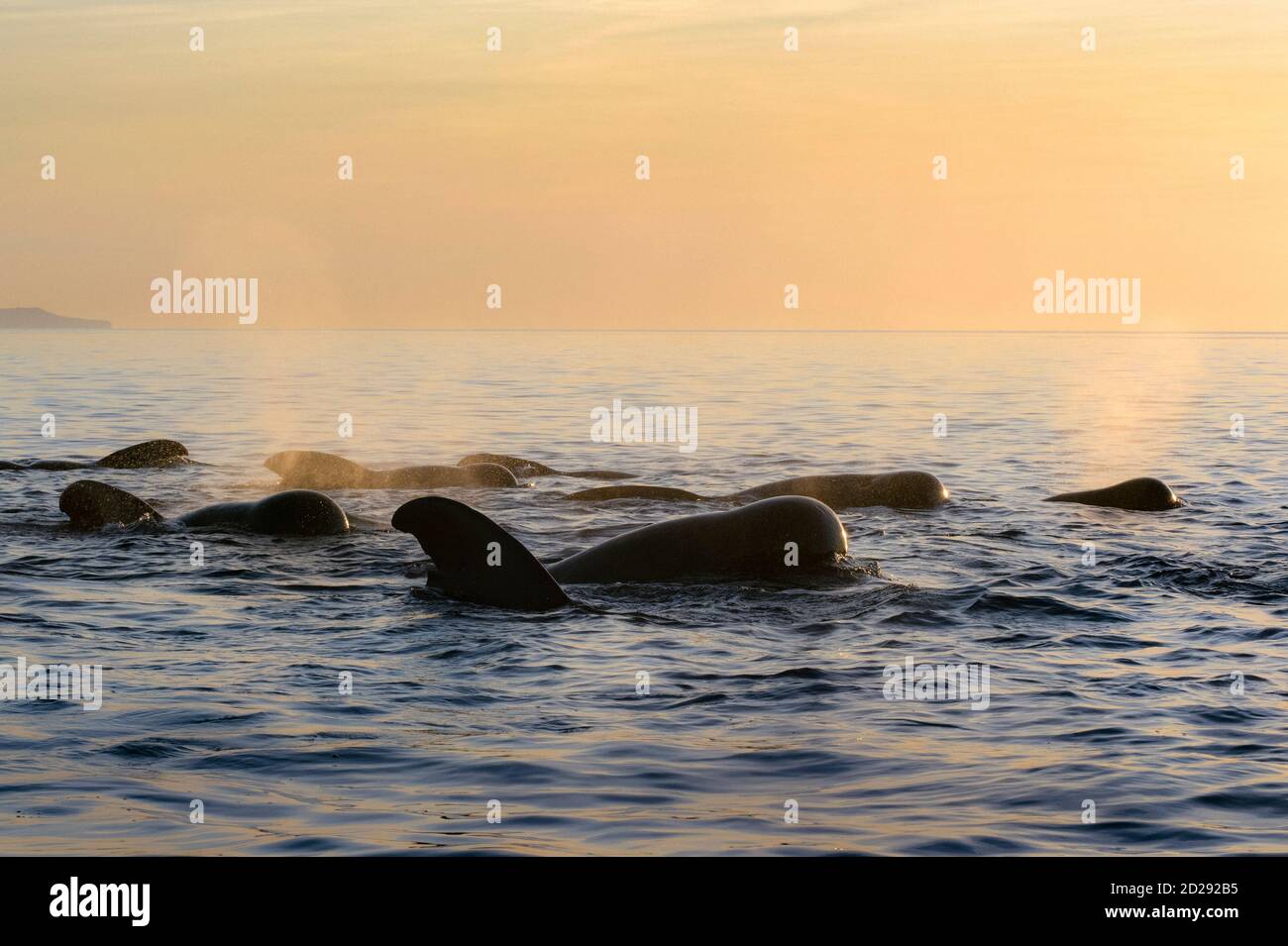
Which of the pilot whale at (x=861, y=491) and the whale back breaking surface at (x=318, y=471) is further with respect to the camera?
the whale back breaking surface at (x=318, y=471)

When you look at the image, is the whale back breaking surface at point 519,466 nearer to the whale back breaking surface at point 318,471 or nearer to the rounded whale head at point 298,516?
the whale back breaking surface at point 318,471

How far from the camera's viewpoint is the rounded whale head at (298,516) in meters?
17.5

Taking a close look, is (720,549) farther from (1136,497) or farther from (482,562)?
(1136,497)

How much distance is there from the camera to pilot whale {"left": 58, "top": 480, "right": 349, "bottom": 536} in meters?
17.5

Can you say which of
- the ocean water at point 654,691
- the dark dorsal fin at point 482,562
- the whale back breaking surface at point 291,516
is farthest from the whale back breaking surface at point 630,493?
the dark dorsal fin at point 482,562

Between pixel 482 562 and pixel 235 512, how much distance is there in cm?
636

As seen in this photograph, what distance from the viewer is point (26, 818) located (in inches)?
301

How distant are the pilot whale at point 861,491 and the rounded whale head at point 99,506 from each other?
7175 millimetres

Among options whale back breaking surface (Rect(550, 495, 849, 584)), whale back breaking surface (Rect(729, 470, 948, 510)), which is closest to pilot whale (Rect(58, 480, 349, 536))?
whale back breaking surface (Rect(550, 495, 849, 584))

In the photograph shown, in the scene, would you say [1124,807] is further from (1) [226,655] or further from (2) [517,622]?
(1) [226,655]

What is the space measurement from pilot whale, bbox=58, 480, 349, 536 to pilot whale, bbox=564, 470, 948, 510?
5722mm
